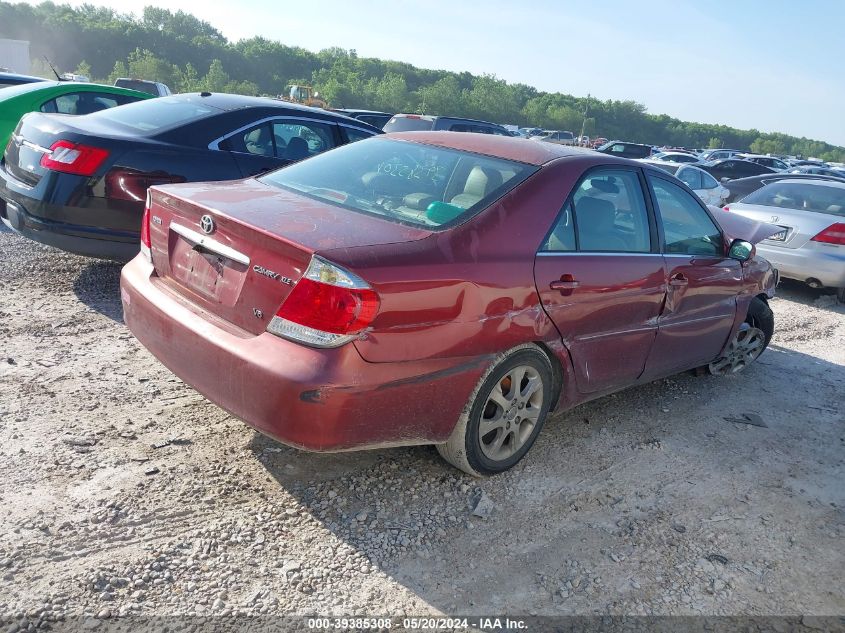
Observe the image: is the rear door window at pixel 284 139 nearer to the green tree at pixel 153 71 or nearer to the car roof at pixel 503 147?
the car roof at pixel 503 147

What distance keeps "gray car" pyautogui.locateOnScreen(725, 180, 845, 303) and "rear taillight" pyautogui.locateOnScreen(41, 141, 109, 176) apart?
7.01 metres

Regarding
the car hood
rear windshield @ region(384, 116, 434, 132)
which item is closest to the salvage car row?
the car hood

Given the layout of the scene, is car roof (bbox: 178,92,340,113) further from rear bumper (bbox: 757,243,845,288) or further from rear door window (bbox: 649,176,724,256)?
rear bumper (bbox: 757,243,845,288)

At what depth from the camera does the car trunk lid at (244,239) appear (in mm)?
2746

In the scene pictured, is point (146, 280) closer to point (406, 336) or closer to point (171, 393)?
point (171, 393)

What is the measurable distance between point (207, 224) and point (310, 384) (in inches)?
36.8

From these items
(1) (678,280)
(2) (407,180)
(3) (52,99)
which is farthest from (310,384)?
(3) (52,99)

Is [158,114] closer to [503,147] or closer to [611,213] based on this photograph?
[503,147]

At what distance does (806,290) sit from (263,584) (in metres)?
8.95

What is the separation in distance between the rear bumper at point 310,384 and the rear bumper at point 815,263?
6.40m

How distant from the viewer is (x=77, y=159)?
496cm

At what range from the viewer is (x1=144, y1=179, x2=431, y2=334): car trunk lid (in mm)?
2746

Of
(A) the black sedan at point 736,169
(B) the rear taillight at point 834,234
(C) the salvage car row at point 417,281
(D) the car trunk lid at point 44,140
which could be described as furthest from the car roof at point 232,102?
(A) the black sedan at point 736,169

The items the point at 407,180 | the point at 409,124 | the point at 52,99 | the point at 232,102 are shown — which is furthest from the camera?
the point at 409,124
